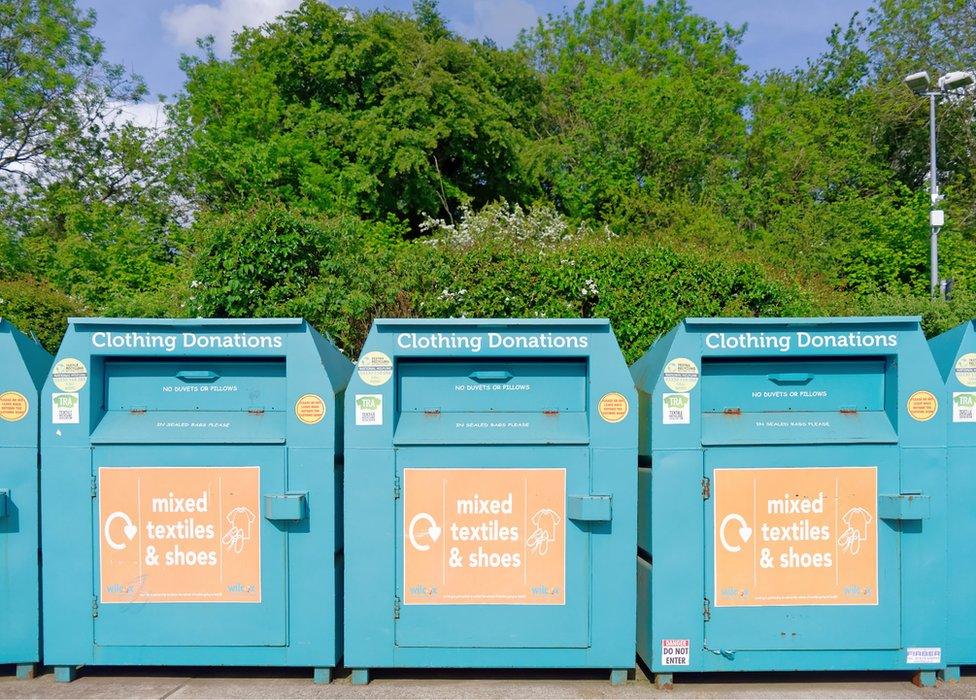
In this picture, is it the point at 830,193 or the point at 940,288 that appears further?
the point at 830,193

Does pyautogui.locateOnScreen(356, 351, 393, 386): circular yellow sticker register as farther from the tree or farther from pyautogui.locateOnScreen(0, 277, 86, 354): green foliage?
the tree

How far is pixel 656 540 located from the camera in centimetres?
411

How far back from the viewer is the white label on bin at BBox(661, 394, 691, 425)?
4.11m

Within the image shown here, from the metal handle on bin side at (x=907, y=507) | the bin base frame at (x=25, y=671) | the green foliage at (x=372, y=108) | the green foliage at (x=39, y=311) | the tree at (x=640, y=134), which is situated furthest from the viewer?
the tree at (x=640, y=134)

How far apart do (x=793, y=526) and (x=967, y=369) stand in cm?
135

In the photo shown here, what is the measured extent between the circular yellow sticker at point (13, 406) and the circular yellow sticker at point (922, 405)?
5.00 m

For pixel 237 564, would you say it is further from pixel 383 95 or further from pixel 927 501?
pixel 383 95

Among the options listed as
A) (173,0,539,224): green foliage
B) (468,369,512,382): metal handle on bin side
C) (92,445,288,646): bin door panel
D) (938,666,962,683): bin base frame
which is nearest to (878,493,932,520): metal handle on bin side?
(938,666,962,683): bin base frame

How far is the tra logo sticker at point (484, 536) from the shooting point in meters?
4.14

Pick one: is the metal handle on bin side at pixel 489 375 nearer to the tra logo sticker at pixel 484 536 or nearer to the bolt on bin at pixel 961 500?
the tra logo sticker at pixel 484 536

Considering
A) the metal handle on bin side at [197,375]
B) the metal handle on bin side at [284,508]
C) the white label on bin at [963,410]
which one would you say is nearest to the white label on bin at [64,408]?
the metal handle on bin side at [197,375]

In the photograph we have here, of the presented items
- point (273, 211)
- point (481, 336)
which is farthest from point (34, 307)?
point (481, 336)

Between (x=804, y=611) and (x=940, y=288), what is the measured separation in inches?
394

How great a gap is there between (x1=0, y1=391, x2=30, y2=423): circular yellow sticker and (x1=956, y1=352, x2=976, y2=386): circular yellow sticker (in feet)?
17.4
